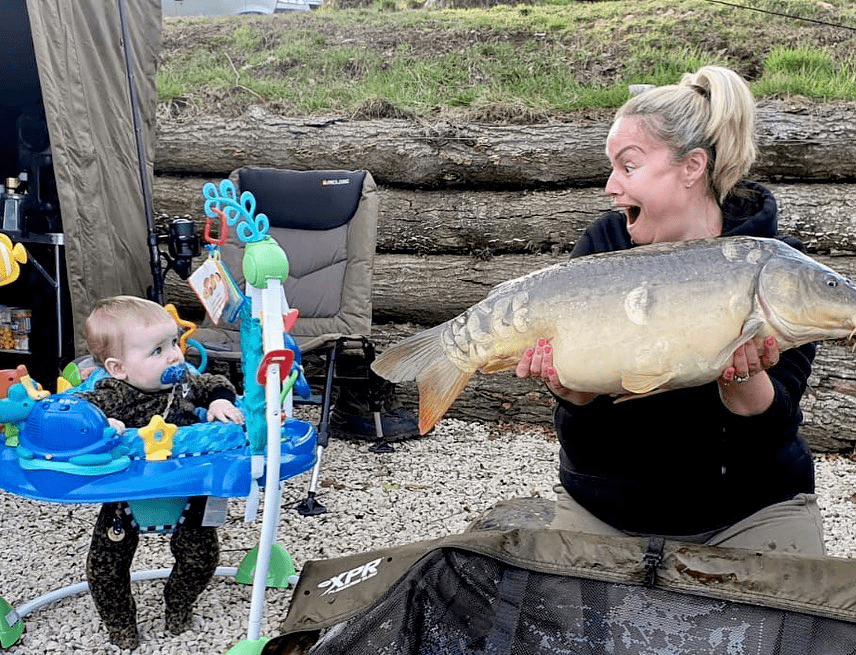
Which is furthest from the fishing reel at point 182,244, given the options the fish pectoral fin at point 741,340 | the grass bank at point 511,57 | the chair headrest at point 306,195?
the fish pectoral fin at point 741,340

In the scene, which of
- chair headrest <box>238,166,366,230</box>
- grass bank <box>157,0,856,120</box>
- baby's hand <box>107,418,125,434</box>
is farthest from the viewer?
grass bank <box>157,0,856,120</box>

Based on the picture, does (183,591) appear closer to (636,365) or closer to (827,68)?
Answer: (636,365)

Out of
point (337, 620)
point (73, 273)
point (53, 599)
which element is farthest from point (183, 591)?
point (73, 273)

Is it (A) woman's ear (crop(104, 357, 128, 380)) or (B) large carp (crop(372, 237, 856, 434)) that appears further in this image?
(A) woman's ear (crop(104, 357, 128, 380))

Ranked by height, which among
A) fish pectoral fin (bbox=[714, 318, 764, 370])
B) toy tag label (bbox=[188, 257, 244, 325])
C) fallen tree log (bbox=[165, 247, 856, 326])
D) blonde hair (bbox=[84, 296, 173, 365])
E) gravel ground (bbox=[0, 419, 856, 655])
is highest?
fish pectoral fin (bbox=[714, 318, 764, 370])

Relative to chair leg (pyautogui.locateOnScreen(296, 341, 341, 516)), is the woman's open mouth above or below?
above

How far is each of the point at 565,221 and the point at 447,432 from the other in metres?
1.34

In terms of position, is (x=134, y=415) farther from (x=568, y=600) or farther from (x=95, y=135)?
(x=95, y=135)

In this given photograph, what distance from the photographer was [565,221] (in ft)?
17.2

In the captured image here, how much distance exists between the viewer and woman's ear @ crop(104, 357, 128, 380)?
8.71 feet

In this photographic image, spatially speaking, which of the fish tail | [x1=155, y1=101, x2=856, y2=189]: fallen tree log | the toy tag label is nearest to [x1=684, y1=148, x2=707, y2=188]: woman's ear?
the fish tail

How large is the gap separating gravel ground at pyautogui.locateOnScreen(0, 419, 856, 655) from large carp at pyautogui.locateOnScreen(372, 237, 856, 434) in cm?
156

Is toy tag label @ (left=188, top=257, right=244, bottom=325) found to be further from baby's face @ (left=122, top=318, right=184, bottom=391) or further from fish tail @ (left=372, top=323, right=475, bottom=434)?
fish tail @ (left=372, top=323, right=475, bottom=434)

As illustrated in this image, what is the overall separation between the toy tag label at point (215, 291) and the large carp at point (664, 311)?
1086 millimetres
